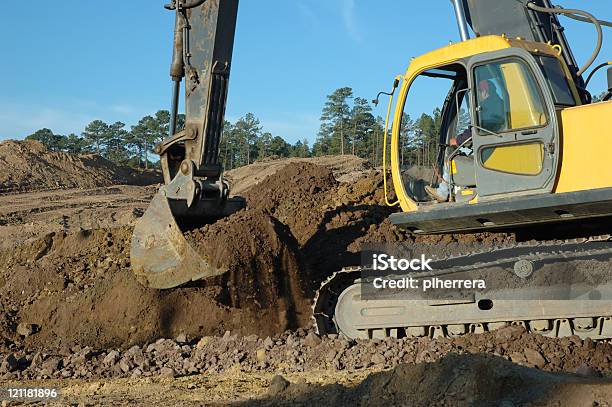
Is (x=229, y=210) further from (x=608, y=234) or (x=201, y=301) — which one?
(x=608, y=234)

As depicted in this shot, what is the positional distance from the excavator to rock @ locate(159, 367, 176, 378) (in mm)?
828

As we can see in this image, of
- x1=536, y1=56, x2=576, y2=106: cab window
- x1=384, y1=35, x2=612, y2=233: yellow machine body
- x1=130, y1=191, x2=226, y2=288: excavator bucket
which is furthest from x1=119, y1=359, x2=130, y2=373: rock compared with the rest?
x1=536, y1=56, x2=576, y2=106: cab window

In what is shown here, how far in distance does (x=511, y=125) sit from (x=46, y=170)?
25975 mm

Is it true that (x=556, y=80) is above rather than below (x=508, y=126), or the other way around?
above

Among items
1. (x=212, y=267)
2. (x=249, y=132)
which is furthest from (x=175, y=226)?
(x=249, y=132)

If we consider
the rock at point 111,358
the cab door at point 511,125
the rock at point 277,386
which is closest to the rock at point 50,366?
the rock at point 111,358

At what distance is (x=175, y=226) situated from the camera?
782 cm

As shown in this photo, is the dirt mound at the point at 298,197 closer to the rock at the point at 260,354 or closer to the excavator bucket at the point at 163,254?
the excavator bucket at the point at 163,254

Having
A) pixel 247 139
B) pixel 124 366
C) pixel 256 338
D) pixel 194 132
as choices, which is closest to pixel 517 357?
pixel 256 338

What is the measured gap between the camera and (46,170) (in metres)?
30.1

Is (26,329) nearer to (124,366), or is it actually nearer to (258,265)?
(124,366)

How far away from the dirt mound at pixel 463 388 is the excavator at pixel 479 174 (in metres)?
1.48

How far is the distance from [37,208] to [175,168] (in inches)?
565

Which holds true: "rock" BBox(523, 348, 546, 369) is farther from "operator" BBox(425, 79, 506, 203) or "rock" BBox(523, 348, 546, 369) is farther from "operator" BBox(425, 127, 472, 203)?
"operator" BBox(425, 79, 506, 203)
